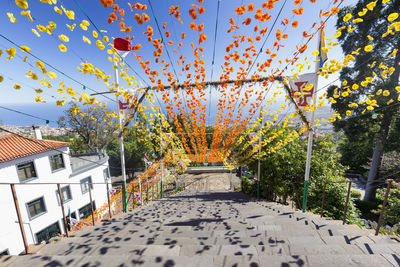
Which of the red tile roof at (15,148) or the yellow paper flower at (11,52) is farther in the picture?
the red tile roof at (15,148)

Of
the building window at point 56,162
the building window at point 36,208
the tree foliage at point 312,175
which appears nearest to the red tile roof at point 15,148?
the building window at point 56,162

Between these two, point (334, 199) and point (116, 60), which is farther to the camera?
point (334, 199)

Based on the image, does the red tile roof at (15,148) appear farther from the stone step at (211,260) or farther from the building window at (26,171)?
the stone step at (211,260)

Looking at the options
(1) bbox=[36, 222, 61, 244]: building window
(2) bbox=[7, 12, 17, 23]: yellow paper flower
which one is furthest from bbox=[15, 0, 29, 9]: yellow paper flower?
(1) bbox=[36, 222, 61, 244]: building window

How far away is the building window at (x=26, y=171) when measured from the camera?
406 inches

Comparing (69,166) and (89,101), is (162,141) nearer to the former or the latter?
(89,101)

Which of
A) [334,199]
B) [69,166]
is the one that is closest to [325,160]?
[334,199]

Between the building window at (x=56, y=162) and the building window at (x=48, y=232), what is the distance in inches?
167

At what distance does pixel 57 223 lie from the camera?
12336 millimetres

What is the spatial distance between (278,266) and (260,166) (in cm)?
930

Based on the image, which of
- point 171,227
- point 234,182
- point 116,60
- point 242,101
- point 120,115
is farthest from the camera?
point 234,182

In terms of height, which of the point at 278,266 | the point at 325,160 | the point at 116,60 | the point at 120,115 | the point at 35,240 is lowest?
the point at 35,240

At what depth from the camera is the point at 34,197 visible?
35.9 ft

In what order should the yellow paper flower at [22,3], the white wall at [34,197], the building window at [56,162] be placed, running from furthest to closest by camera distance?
the building window at [56,162], the white wall at [34,197], the yellow paper flower at [22,3]
